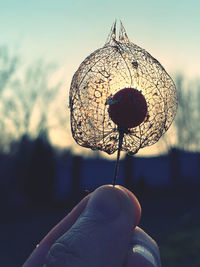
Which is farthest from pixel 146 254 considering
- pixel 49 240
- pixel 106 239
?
pixel 49 240

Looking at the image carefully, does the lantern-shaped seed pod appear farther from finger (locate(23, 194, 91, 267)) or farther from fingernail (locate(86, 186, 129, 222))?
finger (locate(23, 194, 91, 267))

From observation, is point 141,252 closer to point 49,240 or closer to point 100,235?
point 100,235

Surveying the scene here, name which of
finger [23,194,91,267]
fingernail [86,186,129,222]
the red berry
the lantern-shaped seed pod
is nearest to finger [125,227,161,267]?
fingernail [86,186,129,222]

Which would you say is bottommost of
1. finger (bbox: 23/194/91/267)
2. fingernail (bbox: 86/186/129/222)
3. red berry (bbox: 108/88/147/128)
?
finger (bbox: 23/194/91/267)

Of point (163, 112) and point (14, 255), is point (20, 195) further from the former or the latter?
point (163, 112)

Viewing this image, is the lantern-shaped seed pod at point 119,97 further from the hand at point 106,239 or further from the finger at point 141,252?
the finger at point 141,252

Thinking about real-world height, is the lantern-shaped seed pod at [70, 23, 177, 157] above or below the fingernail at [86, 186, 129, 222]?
above

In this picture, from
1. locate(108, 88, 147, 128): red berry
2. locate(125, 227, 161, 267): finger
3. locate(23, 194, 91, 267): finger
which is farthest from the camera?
locate(23, 194, 91, 267): finger

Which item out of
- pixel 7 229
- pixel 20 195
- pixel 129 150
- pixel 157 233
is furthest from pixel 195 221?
pixel 129 150
